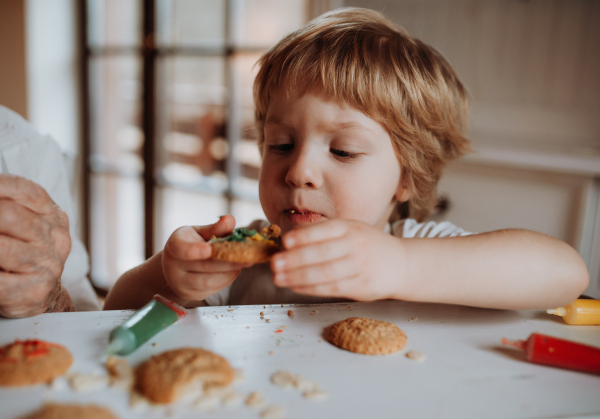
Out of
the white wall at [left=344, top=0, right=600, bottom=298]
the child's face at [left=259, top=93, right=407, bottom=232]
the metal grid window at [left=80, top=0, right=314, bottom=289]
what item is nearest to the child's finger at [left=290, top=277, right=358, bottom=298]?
the child's face at [left=259, top=93, right=407, bottom=232]

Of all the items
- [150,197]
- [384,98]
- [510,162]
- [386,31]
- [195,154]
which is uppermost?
[386,31]

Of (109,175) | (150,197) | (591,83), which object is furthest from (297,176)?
(109,175)

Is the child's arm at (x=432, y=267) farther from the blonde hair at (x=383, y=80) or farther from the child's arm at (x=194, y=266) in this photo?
the blonde hair at (x=383, y=80)

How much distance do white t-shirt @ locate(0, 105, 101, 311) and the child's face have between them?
640 millimetres

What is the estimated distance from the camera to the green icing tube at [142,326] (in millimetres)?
610

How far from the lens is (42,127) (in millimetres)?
3131

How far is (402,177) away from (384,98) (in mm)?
250

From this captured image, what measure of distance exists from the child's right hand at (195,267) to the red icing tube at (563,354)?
0.47m

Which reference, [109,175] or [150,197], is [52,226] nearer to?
[150,197]

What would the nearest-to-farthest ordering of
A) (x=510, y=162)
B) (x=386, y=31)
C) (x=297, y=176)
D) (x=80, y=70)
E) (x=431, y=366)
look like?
(x=431, y=366) → (x=297, y=176) → (x=386, y=31) → (x=510, y=162) → (x=80, y=70)

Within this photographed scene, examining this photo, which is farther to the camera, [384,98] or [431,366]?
[384,98]

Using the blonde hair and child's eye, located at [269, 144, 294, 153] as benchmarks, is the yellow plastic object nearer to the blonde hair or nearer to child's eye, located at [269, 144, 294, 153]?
the blonde hair

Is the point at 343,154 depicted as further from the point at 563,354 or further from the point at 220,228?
the point at 563,354

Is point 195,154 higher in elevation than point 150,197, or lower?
higher
